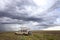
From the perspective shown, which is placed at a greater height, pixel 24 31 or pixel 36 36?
pixel 24 31

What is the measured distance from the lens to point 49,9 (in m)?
6.78

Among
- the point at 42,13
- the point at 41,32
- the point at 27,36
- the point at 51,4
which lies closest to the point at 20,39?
the point at 27,36

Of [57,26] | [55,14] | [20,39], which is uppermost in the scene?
[55,14]

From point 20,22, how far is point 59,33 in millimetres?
1527

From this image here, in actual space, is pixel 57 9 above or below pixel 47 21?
above

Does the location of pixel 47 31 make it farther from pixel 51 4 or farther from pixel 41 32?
pixel 51 4

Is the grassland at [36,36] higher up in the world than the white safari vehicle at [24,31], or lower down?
lower down

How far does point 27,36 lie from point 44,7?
1267mm

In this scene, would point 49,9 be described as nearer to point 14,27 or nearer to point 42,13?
point 42,13

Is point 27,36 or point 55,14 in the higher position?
point 55,14

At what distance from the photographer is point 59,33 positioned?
6754 mm

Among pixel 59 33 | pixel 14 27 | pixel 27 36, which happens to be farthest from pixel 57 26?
pixel 14 27

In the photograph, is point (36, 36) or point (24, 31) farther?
point (24, 31)

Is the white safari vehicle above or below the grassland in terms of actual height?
above
